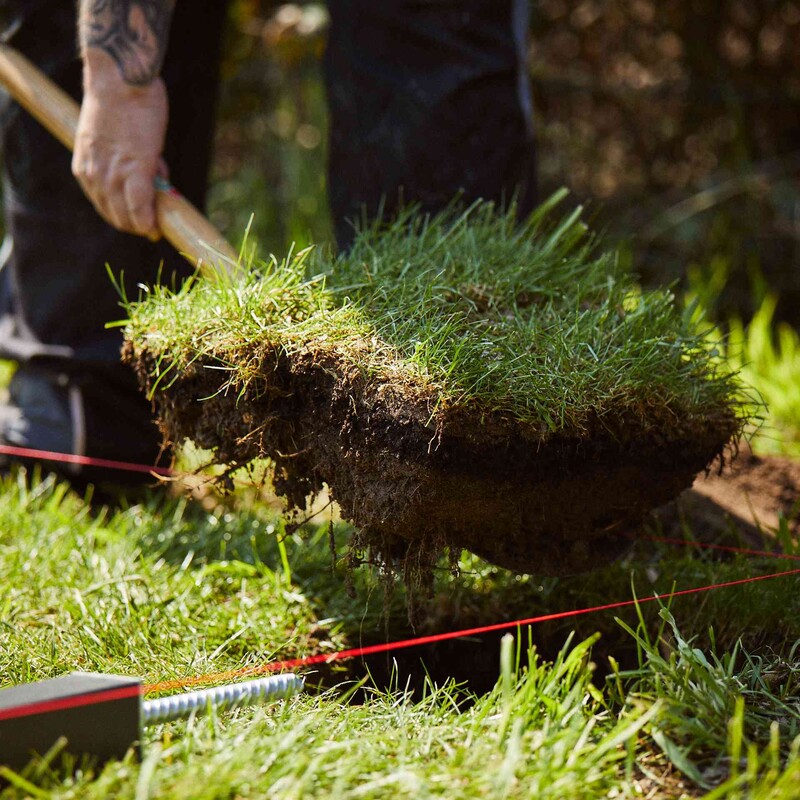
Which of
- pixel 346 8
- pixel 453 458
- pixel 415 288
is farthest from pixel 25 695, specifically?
pixel 346 8

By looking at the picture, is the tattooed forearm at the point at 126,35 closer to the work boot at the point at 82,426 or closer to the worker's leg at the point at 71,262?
the worker's leg at the point at 71,262

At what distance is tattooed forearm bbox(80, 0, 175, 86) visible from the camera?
2002 millimetres

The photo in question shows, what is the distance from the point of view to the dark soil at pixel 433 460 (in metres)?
1.45

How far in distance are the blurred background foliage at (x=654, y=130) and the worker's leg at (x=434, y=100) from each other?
67.2 inches

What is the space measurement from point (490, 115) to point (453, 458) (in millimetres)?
1081

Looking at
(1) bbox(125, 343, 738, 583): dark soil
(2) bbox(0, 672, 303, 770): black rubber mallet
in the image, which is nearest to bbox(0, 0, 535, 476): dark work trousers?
(1) bbox(125, 343, 738, 583): dark soil

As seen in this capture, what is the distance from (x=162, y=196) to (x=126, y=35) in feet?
1.10

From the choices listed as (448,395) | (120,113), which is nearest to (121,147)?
(120,113)

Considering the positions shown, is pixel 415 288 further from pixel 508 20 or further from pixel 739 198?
pixel 739 198

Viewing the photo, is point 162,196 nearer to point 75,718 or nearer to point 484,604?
point 484,604

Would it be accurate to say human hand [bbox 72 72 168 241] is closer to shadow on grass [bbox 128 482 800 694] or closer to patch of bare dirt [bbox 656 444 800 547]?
shadow on grass [bbox 128 482 800 694]

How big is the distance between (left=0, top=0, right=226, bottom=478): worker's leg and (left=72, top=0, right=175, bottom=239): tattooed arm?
377 millimetres

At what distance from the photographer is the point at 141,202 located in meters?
2.01

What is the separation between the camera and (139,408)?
254cm
